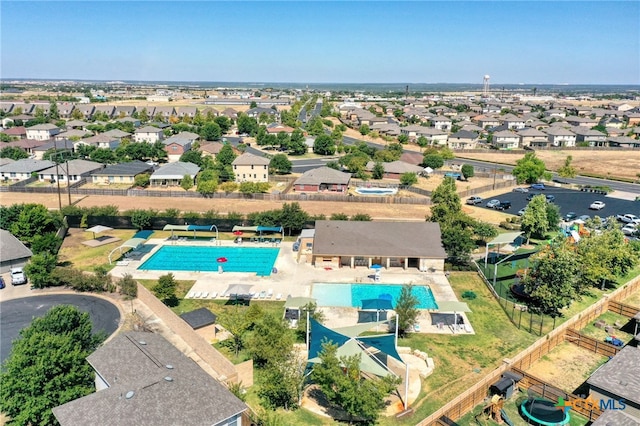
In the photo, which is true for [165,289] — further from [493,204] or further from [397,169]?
[397,169]

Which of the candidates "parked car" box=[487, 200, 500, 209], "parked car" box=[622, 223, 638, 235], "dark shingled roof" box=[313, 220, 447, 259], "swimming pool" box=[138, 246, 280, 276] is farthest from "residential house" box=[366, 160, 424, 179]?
"swimming pool" box=[138, 246, 280, 276]

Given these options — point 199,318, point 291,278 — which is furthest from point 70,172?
point 199,318

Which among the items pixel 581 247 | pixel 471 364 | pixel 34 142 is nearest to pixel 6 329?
pixel 471 364

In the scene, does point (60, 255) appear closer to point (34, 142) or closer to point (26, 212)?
point (26, 212)

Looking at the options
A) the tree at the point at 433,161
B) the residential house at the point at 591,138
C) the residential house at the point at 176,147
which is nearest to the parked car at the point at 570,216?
the tree at the point at 433,161

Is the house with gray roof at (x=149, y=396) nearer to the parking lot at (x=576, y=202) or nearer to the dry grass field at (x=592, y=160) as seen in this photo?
the parking lot at (x=576, y=202)
